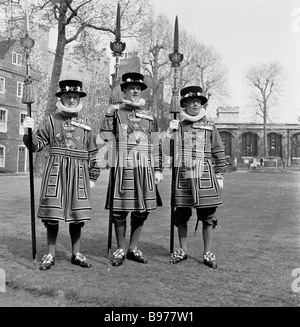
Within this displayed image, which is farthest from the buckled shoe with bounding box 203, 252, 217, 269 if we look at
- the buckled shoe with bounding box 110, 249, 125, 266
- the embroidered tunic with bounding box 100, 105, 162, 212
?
the buckled shoe with bounding box 110, 249, 125, 266

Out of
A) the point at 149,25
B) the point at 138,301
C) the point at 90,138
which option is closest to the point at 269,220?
the point at 90,138

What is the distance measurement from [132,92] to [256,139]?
59913 mm

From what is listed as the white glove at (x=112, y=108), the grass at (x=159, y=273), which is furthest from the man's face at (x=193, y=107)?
the grass at (x=159, y=273)

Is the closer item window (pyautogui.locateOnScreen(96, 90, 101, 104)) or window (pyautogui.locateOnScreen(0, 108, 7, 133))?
window (pyautogui.locateOnScreen(0, 108, 7, 133))

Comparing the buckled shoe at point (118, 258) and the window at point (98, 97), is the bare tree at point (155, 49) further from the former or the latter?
the buckled shoe at point (118, 258)

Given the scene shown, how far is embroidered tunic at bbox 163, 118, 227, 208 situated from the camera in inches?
199

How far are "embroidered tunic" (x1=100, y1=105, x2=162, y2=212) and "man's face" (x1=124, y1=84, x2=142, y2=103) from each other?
14 cm

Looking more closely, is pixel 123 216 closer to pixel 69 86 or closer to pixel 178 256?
pixel 178 256

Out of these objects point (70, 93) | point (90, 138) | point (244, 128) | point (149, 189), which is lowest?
point (149, 189)

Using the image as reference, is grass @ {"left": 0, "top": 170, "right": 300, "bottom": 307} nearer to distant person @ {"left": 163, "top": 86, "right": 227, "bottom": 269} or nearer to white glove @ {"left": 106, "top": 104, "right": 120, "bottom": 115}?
distant person @ {"left": 163, "top": 86, "right": 227, "bottom": 269}

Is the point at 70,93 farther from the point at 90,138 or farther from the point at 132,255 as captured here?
the point at 132,255

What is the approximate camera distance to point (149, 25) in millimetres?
24781

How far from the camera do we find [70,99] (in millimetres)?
4973
